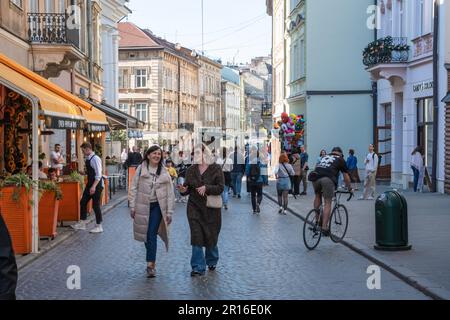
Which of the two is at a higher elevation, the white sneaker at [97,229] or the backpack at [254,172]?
the backpack at [254,172]

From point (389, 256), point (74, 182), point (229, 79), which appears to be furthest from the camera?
point (229, 79)

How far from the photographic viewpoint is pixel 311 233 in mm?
13367

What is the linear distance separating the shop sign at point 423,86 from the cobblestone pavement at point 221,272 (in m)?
13.0

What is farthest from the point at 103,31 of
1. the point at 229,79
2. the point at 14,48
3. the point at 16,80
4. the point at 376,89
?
the point at 229,79

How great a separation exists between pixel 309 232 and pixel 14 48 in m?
10.6

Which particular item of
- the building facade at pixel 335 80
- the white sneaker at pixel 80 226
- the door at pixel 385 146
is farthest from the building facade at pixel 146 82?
the white sneaker at pixel 80 226

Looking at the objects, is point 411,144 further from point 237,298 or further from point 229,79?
point 229,79

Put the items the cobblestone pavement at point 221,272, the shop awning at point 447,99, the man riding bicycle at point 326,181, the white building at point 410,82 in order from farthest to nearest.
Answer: the white building at point 410,82
the shop awning at point 447,99
the man riding bicycle at point 326,181
the cobblestone pavement at point 221,272

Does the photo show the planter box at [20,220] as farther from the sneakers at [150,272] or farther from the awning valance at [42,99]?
the sneakers at [150,272]

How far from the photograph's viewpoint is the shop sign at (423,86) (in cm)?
2731

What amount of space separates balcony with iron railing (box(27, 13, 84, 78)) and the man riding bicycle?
10.9 m
